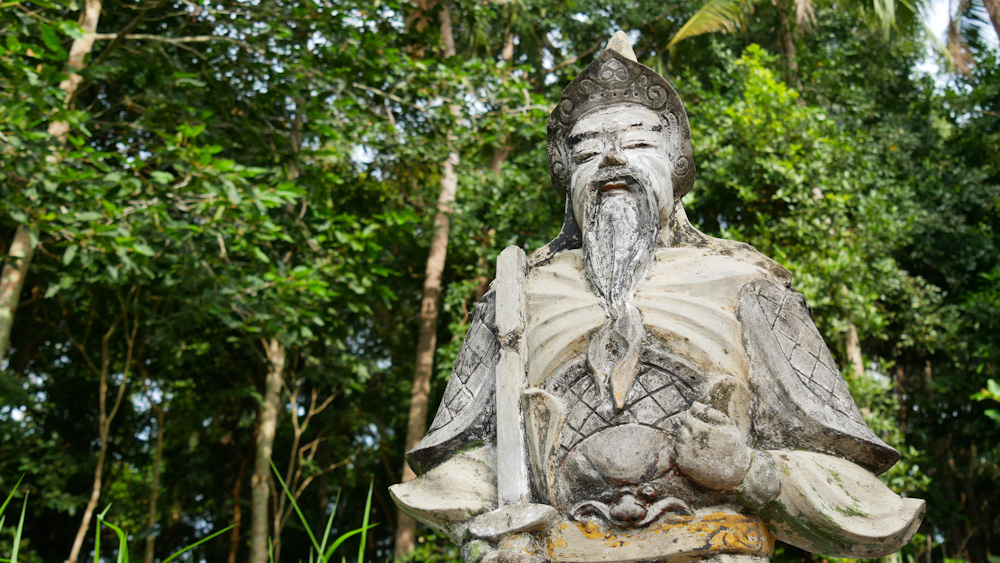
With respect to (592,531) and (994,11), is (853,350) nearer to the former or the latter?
(994,11)

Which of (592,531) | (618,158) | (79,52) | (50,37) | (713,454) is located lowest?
(592,531)

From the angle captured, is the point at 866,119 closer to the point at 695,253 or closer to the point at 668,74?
the point at 668,74

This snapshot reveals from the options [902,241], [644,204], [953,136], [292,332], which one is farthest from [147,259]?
[953,136]

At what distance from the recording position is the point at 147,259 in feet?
19.1

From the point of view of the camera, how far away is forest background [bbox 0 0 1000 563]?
5.80 meters

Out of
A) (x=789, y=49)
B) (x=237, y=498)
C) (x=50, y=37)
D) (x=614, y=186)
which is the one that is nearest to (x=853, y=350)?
(x=789, y=49)

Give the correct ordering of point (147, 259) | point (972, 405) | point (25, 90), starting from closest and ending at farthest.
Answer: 1. point (25, 90)
2. point (147, 259)
3. point (972, 405)

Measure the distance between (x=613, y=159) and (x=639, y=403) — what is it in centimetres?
89

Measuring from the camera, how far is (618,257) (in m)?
2.82

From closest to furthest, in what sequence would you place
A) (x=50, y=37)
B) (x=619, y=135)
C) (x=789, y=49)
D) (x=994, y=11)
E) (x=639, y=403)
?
(x=639, y=403), (x=619, y=135), (x=50, y=37), (x=994, y=11), (x=789, y=49)

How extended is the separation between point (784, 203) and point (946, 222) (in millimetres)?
2430

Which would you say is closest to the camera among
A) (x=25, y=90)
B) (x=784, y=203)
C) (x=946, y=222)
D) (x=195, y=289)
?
(x=25, y=90)

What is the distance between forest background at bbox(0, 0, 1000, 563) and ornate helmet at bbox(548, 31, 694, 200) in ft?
9.38

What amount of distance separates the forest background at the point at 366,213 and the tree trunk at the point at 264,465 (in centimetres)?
3
